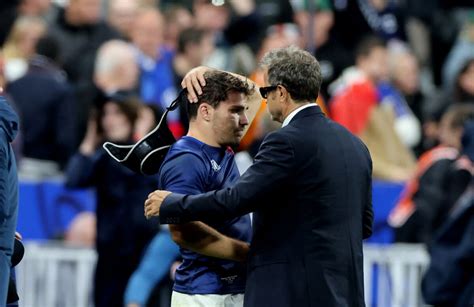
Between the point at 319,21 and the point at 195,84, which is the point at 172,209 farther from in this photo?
the point at 319,21

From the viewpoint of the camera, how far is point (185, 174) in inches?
266

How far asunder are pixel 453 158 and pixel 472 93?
253 cm

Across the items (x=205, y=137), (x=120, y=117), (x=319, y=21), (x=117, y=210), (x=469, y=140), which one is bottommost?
(x=117, y=210)

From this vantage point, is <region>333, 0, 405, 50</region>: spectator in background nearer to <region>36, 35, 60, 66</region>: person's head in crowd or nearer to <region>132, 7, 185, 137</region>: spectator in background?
<region>132, 7, 185, 137</region>: spectator in background

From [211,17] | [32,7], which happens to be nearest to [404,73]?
[211,17]

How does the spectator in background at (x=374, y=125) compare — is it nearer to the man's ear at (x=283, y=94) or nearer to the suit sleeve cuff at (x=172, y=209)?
the man's ear at (x=283, y=94)

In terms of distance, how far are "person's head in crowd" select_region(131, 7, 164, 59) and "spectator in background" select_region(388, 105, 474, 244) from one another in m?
3.09

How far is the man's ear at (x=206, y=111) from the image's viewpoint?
271 inches

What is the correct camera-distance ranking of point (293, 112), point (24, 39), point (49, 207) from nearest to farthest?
point (293, 112), point (49, 207), point (24, 39)

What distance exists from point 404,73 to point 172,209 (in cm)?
882

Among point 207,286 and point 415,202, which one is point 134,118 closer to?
point 415,202

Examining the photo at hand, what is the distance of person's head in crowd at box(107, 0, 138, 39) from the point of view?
1465cm

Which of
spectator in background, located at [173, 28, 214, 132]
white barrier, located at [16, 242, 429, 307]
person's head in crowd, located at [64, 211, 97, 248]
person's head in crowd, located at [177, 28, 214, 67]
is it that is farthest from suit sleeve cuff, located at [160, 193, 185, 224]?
person's head in crowd, located at [177, 28, 214, 67]

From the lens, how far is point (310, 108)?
22.0 feet
